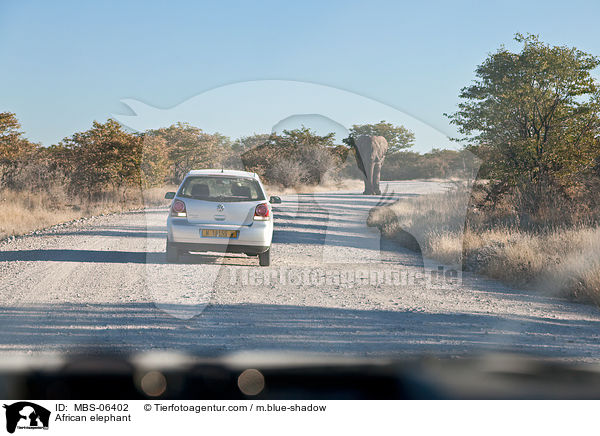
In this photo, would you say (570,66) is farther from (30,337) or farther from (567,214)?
(30,337)

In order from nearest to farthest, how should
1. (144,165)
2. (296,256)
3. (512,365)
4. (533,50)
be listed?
(512,365) < (296,256) < (533,50) < (144,165)

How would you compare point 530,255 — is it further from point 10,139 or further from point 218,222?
point 10,139

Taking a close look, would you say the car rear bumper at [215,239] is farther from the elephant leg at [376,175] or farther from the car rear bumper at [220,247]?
the elephant leg at [376,175]

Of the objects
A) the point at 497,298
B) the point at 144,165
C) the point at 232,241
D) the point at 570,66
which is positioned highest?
the point at 570,66

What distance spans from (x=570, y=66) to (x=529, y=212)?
13.4 ft

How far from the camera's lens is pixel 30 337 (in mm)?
5027

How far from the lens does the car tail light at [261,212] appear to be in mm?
9008

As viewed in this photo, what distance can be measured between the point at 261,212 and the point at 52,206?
729 inches

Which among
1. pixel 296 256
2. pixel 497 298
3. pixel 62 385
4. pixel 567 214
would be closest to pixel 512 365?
pixel 497 298

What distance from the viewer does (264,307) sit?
654 centimetres

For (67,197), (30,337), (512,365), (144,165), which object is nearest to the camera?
(512,365)

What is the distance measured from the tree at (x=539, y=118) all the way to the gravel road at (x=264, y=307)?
20.0ft
